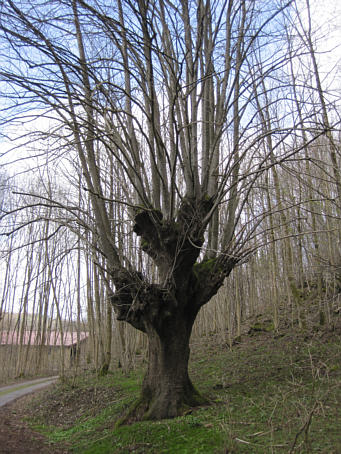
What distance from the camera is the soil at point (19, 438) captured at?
14.0 ft

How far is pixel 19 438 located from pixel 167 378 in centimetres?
238

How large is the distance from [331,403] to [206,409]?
139 cm

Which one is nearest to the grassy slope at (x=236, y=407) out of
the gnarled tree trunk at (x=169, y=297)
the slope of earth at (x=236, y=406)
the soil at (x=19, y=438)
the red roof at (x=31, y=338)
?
the slope of earth at (x=236, y=406)

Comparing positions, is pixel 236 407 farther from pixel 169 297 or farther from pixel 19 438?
pixel 19 438

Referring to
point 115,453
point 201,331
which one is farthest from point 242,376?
point 201,331

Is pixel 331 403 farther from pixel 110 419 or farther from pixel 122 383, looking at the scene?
pixel 122 383

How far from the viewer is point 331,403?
3.67 meters

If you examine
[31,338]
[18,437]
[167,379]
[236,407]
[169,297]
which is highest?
[169,297]

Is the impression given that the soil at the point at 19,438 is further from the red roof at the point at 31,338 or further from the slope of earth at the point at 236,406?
the red roof at the point at 31,338

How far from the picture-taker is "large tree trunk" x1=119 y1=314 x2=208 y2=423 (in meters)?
4.25

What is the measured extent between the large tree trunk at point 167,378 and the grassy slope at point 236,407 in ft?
0.82

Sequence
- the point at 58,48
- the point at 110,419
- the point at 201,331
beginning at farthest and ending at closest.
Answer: the point at 201,331 < the point at 110,419 < the point at 58,48

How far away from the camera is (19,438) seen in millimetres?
4918

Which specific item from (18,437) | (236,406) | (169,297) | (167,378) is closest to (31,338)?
(18,437)
